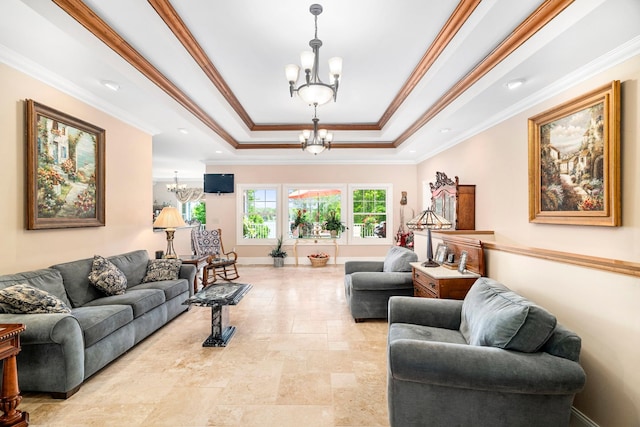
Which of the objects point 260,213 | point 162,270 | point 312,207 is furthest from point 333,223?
point 162,270

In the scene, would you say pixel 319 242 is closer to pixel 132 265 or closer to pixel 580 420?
pixel 132 265

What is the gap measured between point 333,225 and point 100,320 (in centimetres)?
555

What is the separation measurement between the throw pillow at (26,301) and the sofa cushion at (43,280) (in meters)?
0.14

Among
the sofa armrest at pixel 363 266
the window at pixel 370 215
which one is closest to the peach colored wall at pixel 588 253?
the sofa armrest at pixel 363 266

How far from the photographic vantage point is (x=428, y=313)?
248 cm

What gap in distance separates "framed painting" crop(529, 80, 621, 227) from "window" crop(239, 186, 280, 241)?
5643 millimetres

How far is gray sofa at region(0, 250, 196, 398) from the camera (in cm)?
222

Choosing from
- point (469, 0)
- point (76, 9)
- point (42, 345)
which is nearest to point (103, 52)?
point (76, 9)

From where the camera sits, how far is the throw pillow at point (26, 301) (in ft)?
7.55

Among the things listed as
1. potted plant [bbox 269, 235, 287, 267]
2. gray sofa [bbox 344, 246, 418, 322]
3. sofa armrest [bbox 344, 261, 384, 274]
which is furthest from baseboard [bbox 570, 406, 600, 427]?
potted plant [bbox 269, 235, 287, 267]

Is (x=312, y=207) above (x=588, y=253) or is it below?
above

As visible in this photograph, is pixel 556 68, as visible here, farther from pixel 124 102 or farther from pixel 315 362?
pixel 124 102

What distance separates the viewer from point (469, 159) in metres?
5.05

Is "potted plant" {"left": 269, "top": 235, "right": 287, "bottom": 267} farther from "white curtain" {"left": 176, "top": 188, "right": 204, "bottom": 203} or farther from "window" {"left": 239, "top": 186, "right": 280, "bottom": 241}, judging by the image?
"white curtain" {"left": 176, "top": 188, "right": 204, "bottom": 203}
